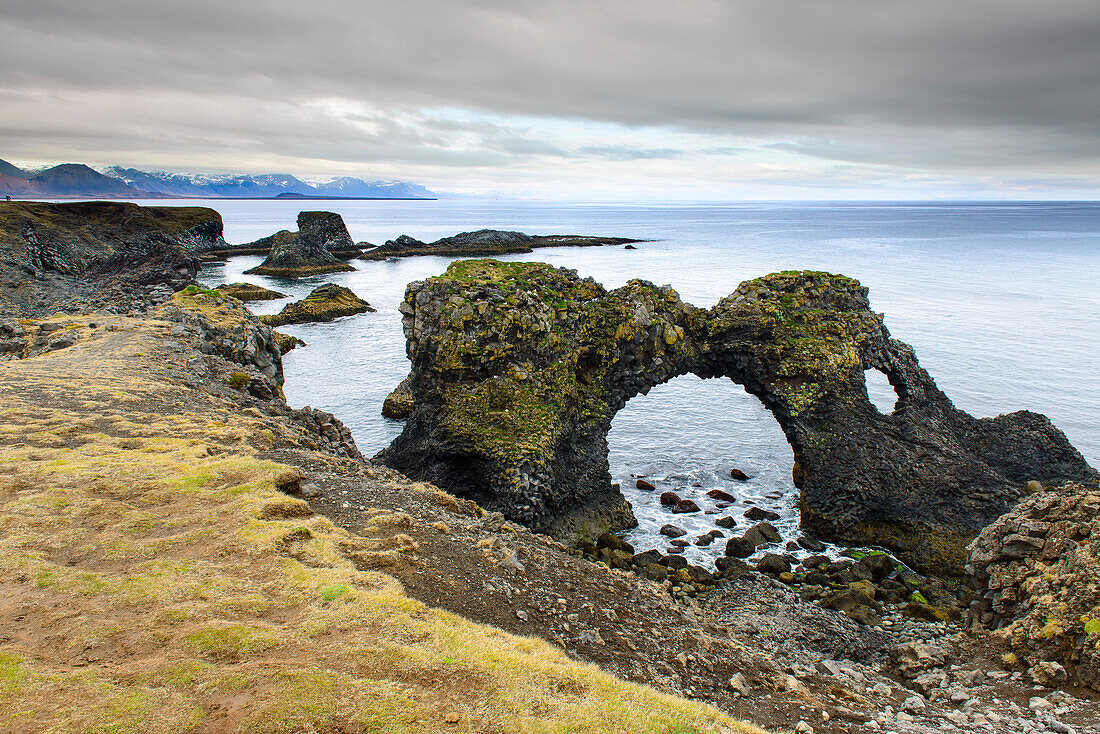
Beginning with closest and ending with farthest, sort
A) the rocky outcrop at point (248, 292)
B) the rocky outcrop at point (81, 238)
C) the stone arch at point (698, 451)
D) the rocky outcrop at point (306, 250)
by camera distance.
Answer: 1. the stone arch at point (698, 451)
2. the rocky outcrop at point (81, 238)
3. the rocky outcrop at point (248, 292)
4. the rocky outcrop at point (306, 250)

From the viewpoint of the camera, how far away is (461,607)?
13.9 m

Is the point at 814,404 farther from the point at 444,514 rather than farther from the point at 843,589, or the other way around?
the point at 444,514

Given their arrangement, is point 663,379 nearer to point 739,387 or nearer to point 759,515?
point 759,515

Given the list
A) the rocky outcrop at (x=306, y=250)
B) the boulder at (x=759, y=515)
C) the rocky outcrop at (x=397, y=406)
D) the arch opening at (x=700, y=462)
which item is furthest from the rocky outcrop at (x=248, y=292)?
the boulder at (x=759, y=515)

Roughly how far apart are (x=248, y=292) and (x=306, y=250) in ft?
177

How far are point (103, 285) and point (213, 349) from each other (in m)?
39.5

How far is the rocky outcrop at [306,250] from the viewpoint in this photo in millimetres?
132500

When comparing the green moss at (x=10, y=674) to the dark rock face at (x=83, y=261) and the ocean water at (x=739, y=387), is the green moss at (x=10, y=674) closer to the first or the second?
the ocean water at (x=739, y=387)

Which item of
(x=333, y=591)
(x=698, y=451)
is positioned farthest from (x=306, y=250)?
(x=333, y=591)

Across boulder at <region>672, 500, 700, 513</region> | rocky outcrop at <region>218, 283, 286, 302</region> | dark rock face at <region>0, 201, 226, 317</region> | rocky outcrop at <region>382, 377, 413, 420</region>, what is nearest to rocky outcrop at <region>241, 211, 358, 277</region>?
dark rock face at <region>0, 201, 226, 317</region>

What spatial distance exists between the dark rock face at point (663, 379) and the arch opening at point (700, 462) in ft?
7.70

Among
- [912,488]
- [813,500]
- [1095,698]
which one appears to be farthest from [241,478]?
[912,488]

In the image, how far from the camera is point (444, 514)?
19609mm

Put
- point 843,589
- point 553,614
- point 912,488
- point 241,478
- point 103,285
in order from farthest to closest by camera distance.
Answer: point 103,285 → point 912,488 → point 843,589 → point 241,478 → point 553,614
